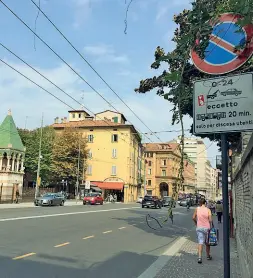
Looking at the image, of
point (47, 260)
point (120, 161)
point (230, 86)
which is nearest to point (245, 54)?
point (230, 86)

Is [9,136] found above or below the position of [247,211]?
above

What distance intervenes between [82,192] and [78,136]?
33.1 feet

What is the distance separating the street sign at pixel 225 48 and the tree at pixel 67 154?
58.0 metres

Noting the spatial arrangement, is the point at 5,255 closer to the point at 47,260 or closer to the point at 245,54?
the point at 47,260

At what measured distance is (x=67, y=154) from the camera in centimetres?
6103

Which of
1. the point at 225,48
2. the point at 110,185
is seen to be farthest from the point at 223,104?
the point at 110,185

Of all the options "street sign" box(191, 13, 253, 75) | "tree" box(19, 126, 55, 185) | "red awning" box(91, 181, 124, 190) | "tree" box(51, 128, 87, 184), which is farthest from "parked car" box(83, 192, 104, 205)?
"street sign" box(191, 13, 253, 75)

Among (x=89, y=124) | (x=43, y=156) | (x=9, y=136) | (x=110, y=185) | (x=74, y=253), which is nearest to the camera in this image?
(x=74, y=253)

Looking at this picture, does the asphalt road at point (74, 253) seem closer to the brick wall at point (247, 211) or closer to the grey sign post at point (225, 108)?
the brick wall at point (247, 211)

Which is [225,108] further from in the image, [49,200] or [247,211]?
[49,200]

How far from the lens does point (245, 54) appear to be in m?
3.04

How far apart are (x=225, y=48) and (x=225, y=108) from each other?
513mm

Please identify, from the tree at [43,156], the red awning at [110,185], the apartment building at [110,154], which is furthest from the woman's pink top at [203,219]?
the red awning at [110,185]

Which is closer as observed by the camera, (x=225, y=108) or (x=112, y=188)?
(x=225, y=108)
